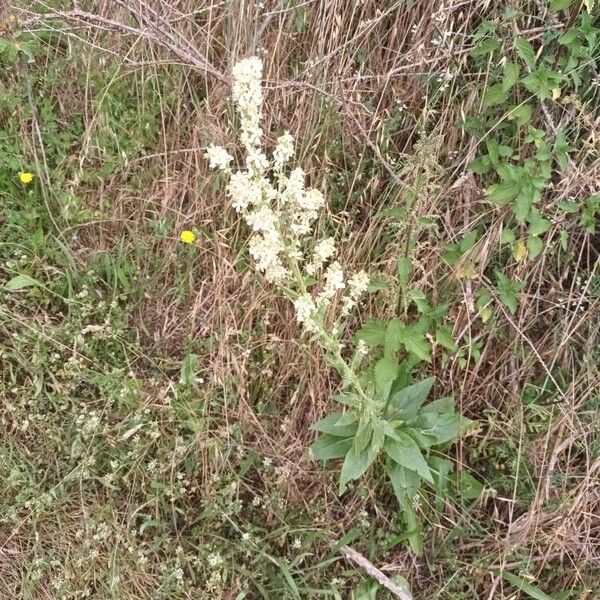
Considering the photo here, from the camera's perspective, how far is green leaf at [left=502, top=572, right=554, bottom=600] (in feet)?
7.50

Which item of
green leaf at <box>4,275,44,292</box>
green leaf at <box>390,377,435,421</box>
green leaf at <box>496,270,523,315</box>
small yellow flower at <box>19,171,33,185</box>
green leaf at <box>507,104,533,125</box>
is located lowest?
green leaf at <box>4,275,44,292</box>

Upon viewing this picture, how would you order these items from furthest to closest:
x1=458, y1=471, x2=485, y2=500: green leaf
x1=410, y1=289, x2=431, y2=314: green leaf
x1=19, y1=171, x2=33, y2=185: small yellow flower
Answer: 1. x1=19, y1=171, x2=33, y2=185: small yellow flower
2. x1=458, y1=471, x2=485, y2=500: green leaf
3. x1=410, y1=289, x2=431, y2=314: green leaf

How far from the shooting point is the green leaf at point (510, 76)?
7.21 feet

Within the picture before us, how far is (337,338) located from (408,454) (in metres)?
0.42

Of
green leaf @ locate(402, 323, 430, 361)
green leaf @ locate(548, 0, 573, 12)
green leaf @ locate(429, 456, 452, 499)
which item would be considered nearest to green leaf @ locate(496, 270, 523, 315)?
green leaf @ locate(402, 323, 430, 361)

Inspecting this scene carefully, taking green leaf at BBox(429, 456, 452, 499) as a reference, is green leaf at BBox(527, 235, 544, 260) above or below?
above

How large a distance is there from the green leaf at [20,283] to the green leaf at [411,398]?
1.43 meters

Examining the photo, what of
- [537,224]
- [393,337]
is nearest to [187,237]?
[393,337]

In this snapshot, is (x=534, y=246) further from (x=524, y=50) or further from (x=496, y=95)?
(x=524, y=50)

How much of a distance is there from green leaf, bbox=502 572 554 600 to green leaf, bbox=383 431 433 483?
0.52m

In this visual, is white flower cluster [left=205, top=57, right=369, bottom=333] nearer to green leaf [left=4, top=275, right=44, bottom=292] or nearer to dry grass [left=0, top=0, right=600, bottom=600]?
dry grass [left=0, top=0, right=600, bottom=600]

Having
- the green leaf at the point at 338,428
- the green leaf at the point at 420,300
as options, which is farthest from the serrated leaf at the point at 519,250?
the green leaf at the point at 338,428

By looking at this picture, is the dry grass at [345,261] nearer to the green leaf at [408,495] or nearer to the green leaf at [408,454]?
the green leaf at [408,495]

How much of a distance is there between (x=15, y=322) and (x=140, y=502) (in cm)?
82
